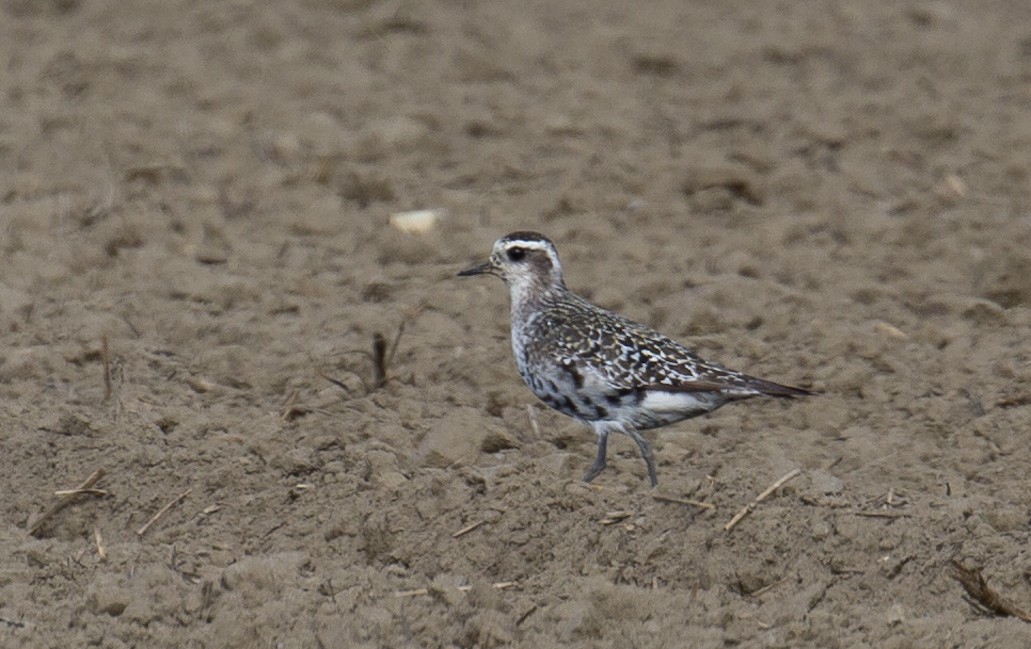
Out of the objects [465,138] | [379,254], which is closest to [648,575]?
[379,254]

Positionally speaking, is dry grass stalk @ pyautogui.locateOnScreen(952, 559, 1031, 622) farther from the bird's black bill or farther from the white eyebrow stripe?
the bird's black bill

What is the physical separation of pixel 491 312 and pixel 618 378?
212 centimetres

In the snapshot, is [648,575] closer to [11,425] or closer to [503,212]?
[11,425]

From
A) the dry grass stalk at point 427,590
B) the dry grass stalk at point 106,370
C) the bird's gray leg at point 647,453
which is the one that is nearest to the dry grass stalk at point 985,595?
the bird's gray leg at point 647,453

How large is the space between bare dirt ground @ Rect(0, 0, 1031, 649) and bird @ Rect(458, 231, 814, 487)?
0.86 ft

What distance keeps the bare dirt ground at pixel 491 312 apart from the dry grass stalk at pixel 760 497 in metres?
0.04

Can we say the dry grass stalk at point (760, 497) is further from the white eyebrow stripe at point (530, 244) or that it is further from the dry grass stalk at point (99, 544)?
the dry grass stalk at point (99, 544)

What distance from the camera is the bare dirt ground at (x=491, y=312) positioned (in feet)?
22.2

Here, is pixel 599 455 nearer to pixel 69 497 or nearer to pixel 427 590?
pixel 427 590

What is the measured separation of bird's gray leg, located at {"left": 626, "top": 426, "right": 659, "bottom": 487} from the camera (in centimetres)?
757

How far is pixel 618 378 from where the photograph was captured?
25.4ft

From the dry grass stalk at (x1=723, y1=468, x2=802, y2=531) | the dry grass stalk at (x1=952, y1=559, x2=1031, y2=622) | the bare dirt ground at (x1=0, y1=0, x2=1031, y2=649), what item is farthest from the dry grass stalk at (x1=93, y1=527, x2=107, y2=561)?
the dry grass stalk at (x1=952, y1=559, x2=1031, y2=622)

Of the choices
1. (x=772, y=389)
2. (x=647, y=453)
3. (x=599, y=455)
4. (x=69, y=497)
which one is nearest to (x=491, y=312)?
(x=599, y=455)

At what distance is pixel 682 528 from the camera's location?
23.3 feet
